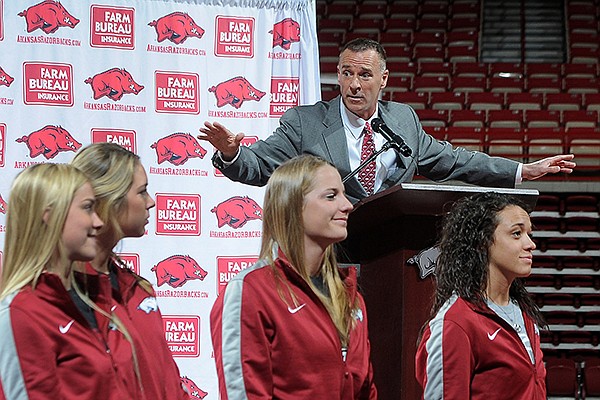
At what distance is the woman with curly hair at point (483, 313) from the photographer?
2838mm

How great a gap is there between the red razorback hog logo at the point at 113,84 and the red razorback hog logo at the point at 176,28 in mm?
302

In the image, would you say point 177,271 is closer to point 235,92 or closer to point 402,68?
point 235,92

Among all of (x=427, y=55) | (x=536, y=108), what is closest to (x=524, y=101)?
(x=536, y=108)

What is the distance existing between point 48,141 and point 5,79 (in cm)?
42

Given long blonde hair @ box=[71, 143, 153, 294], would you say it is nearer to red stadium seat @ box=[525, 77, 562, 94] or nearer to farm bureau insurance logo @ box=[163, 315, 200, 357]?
farm bureau insurance logo @ box=[163, 315, 200, 357]

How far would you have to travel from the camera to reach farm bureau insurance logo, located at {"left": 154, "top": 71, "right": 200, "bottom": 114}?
5641mm

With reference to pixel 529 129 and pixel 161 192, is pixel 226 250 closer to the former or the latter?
pixel 161 192

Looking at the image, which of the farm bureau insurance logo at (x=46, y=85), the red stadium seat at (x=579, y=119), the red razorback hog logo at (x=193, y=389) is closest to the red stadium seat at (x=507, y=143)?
the red stadium seat at (x=579, y=119)

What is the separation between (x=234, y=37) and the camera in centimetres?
580

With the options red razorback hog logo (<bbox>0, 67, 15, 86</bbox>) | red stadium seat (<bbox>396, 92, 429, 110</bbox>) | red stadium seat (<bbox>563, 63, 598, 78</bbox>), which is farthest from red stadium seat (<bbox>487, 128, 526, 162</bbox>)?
red razorback hog logo (<bbox>0, 67, 15, 86</bbox>)

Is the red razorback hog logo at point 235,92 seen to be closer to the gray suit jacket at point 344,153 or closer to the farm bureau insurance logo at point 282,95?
the farm bureau insurance logo at point 282,95

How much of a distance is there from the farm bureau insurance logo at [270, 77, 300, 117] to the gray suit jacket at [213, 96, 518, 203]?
1.65m

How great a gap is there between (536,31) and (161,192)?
40.6 feet

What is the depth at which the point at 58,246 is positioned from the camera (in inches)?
96.3
